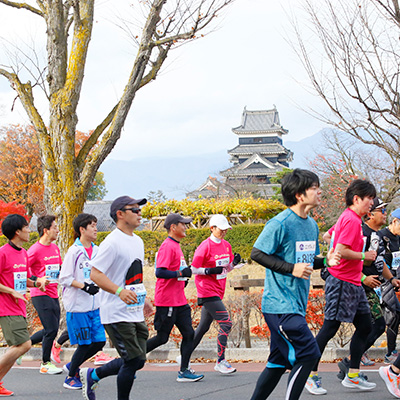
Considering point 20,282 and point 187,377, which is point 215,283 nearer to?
point 187,377

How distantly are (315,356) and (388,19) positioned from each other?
6.50 metres

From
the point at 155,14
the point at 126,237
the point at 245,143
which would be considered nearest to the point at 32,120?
the point at 155,14

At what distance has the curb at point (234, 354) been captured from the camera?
732 cm

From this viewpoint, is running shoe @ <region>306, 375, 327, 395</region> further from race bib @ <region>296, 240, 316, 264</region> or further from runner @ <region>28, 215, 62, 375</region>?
runner @ <region>28, 215, 62, 375</region>

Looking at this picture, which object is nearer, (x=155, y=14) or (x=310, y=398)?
(x=310, y=398)

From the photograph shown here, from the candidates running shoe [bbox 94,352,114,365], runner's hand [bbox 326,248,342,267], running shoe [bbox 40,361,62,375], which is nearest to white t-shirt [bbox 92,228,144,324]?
runner's hand [bbox 326,248,342,267]

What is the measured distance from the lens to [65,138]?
9188 mm

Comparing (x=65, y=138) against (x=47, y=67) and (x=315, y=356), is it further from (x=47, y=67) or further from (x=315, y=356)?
(x=315, y=356)

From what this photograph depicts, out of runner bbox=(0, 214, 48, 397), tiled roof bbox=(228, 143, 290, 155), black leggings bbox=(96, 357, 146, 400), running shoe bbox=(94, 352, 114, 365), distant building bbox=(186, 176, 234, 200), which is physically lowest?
running shoe bbox=(94, 352, 114, 365)

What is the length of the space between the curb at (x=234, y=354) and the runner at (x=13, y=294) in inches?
94.8

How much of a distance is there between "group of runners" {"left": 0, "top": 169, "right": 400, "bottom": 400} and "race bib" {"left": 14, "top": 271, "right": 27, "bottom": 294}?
11mm

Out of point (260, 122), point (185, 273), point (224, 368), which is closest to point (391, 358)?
point (224, 368)

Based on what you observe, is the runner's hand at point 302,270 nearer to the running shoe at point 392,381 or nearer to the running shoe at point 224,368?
the running shoe at point 392,381

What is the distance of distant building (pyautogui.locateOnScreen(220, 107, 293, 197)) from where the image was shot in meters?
62.0
